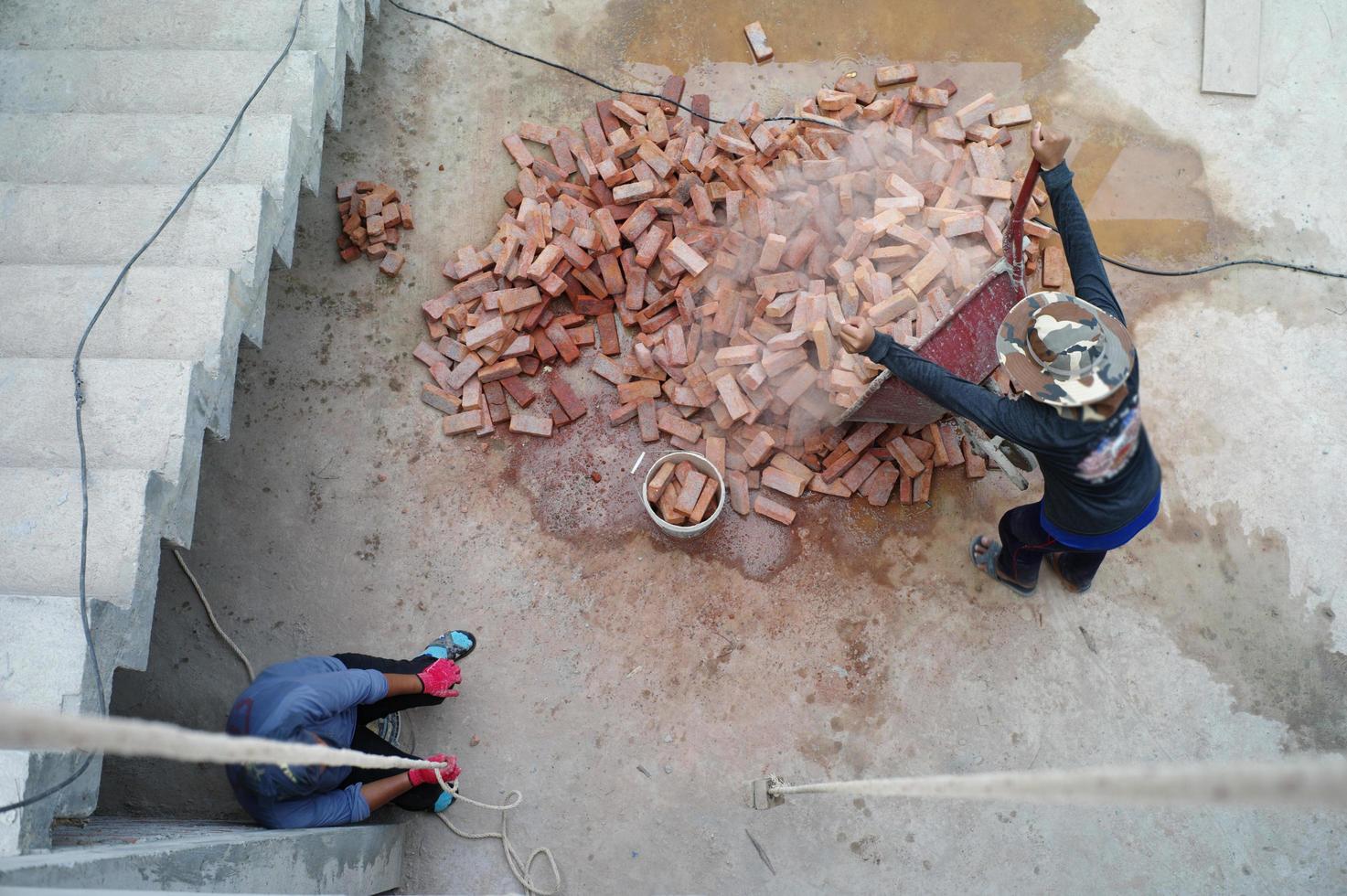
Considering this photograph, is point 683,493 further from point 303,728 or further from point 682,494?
Answer: point 303,728

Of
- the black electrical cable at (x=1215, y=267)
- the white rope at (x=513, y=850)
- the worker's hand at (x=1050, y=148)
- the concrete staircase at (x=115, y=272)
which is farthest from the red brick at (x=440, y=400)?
the black electrical cable at (x=1215, y=267)

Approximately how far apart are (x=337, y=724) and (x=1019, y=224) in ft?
12.6

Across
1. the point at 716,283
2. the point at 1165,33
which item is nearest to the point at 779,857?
the point at 716,283

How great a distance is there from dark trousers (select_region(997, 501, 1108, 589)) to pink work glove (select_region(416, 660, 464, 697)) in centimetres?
286

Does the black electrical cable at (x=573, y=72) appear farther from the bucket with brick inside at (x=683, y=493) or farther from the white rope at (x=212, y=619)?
the white rope at (x=212, y=619)

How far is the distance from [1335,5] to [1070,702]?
523 cm

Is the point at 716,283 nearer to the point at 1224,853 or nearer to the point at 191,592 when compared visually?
the point at 191,592

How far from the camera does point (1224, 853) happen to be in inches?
169

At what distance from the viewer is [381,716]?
424 cm

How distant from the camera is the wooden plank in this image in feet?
19.0

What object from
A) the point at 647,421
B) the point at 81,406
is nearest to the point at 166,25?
the point at 81,406

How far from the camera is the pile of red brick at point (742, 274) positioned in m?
4.88

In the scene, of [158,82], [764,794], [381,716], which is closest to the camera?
[381,716]

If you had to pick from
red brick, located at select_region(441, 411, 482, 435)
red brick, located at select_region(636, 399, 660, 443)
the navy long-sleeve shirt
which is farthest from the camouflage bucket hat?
red brick, located at select_region(441, 411, 482, 435)
